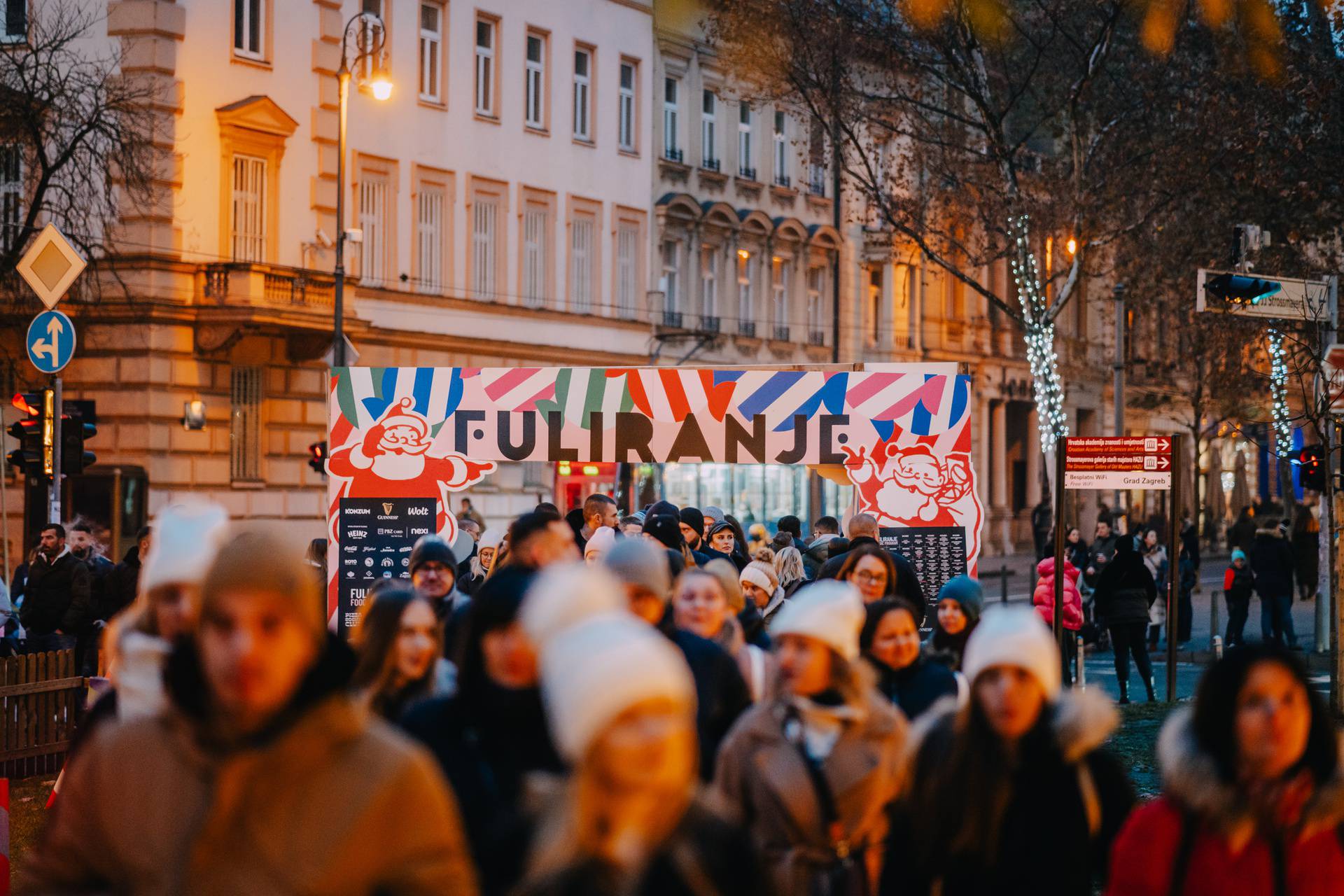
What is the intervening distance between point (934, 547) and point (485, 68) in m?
24.3

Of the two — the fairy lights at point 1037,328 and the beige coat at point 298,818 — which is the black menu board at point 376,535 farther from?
the fairy lights at point 1037,328

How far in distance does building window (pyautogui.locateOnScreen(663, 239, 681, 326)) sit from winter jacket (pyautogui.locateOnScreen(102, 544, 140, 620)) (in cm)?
2735

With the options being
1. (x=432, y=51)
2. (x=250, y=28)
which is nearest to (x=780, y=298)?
(x=432, y=51)

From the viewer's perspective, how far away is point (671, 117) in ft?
146

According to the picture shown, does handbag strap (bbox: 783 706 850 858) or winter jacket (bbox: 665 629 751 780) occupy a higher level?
winter jacket (bbox: 665 629 751 780)

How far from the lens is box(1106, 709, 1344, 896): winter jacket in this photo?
4656 millimetres

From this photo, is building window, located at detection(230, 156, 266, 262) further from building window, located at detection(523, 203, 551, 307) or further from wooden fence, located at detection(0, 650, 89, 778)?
wooden fence, located at detection(0, 650, 89, 778)

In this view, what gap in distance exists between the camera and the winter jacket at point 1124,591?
1983 cm

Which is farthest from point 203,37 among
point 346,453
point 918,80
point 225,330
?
point 346,453

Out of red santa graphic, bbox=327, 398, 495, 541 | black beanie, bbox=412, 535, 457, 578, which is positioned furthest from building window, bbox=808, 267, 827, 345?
black beanie, bbox=412, 535, 457, 578

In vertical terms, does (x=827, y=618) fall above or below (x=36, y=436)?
below

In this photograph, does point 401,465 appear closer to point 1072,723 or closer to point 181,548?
point 181,548

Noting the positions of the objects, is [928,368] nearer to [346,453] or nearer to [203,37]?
[346,453]

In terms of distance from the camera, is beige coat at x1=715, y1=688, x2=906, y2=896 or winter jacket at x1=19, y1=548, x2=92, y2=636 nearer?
beige coat at x1=715, y1=688, x2=906, y2=896
